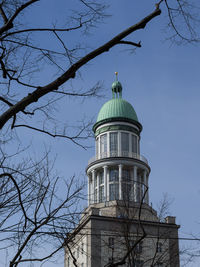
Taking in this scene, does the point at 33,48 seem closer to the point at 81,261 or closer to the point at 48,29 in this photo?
the point at 48,29

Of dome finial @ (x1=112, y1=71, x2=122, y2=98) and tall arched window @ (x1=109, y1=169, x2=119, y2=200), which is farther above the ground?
dome finial @ (x1=112, y1=71, x2=122, y2=98)

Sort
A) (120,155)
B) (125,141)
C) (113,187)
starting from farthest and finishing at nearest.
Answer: (125,141) < (120,155) < (113,187)

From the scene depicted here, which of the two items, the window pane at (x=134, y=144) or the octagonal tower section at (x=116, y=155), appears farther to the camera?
the window pane at (x=134, y=144)

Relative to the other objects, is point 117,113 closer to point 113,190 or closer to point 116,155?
point 116,155

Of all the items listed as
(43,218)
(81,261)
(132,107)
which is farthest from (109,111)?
(43,218)

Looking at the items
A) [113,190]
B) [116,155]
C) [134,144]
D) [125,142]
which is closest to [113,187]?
[113,190]

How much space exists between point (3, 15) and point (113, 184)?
56398mm

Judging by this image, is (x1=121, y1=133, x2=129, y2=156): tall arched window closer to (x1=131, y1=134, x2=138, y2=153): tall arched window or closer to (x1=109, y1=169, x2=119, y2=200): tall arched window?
(x1=131, y1=134, x2=138, y2=153): tall arched window

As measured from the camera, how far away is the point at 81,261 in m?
56.9

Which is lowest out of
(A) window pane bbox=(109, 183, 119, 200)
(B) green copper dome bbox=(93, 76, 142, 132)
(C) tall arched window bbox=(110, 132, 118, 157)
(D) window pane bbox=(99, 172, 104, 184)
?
(A) window pane bbox=(109, 183, 119, 200)

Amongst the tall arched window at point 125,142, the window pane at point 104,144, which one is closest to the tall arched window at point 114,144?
the tall arched window at point 125,142

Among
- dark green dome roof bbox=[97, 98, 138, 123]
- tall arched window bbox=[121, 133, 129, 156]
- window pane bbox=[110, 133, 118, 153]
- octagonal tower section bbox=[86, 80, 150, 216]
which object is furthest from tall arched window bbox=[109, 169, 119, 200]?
dark green dome roof bbox=[97, 98, 138, 123]

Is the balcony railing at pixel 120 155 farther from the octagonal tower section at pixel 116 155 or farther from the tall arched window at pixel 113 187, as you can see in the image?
the tall arched window at pixel 113 187

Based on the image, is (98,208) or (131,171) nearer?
(98,208)
